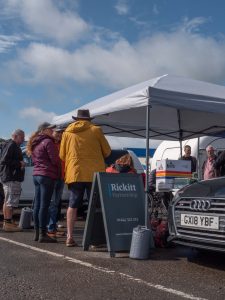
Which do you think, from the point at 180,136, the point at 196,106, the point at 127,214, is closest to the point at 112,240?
the point at 127,214

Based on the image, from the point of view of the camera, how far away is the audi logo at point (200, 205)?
5699 millimetres

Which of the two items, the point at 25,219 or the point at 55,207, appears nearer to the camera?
the point at 55,207

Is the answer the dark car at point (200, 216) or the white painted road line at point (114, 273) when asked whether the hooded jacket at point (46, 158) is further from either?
the dark car at point (200, 216)

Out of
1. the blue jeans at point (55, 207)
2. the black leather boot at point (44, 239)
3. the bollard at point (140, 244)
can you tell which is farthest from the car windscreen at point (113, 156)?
the bollard at point (140, 244)

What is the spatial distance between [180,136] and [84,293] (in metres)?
6.99

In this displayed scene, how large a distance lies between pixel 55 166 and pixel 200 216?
270cm

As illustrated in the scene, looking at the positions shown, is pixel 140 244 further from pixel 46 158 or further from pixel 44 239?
pixel 46 158

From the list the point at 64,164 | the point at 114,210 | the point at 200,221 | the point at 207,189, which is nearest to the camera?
the point at 200,221

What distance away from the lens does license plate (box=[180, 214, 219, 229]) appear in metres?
5.57

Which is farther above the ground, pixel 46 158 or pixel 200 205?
pixel 46 158

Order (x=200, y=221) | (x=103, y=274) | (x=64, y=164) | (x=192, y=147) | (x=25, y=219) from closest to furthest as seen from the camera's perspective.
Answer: (x=103, y=274) → (x=200, y=221) → (x=64, y=164) → (x=25, y=219) → (x=192, y=147)

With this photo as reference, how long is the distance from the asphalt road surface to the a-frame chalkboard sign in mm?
198

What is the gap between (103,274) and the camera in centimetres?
544

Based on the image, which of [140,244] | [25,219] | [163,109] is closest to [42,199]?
[140,244]
